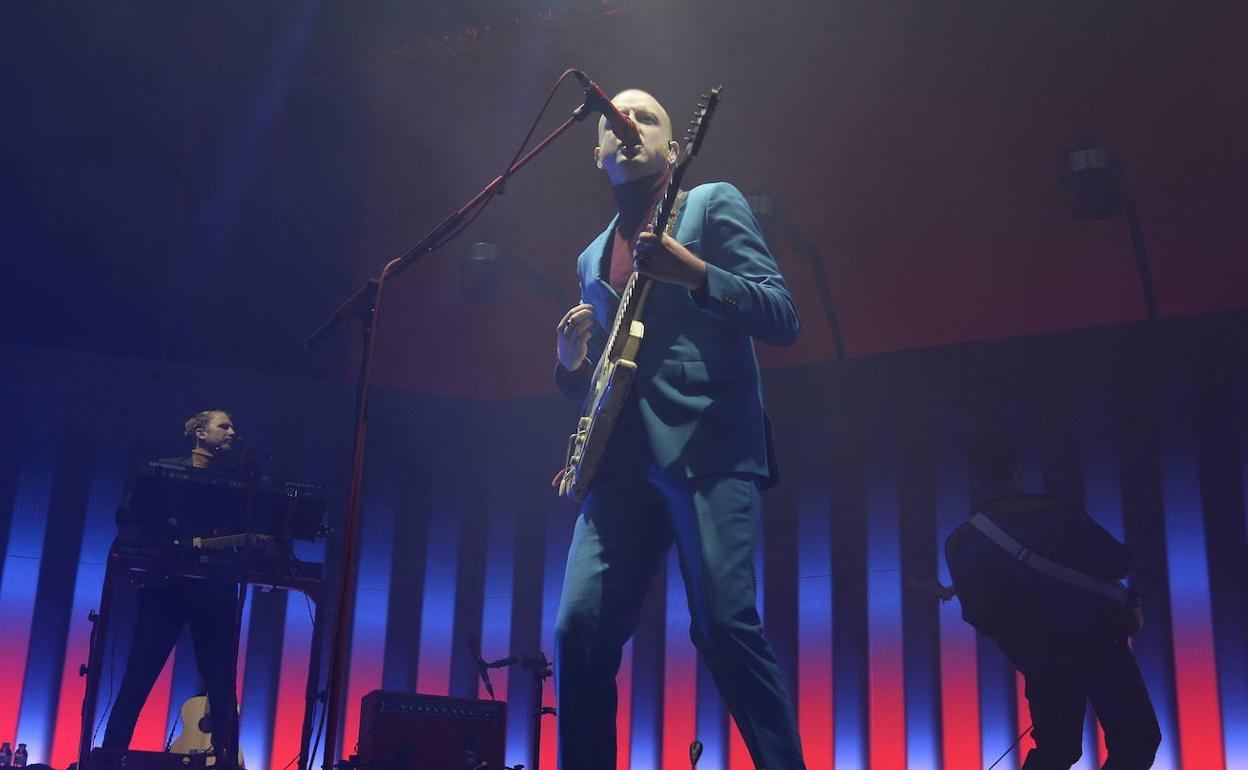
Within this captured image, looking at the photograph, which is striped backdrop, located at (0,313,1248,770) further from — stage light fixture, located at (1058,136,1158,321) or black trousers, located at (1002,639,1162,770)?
black trousers, located at (1002,639,1162,770)

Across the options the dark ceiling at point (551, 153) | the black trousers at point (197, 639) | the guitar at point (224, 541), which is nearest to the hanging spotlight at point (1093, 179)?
the dark ceiling at point (551, 153)

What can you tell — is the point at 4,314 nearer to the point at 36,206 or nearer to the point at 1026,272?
the point at 36,206

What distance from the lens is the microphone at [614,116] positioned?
2.55m

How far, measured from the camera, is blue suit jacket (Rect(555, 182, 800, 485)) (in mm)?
2303

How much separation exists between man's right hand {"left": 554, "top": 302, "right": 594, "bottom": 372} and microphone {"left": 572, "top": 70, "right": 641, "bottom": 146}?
0.38m

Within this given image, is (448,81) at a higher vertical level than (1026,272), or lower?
higher

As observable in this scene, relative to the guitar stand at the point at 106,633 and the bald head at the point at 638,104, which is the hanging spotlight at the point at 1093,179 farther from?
the guitar stand at the point at 106,633

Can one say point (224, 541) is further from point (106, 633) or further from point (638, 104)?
point (638, 104)

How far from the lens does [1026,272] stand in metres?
6.18

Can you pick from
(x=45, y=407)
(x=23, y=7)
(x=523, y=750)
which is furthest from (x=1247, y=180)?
(x=45, y=407)

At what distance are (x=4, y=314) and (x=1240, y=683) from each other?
6773mm

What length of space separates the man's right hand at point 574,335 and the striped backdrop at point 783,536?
401cm

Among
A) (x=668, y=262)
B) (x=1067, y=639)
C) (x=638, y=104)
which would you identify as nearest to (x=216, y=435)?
(x=638, y=104)

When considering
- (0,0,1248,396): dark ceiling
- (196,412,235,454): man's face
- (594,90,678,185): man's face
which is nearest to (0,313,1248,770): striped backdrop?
(0,0,1248,396): dark ceiling
